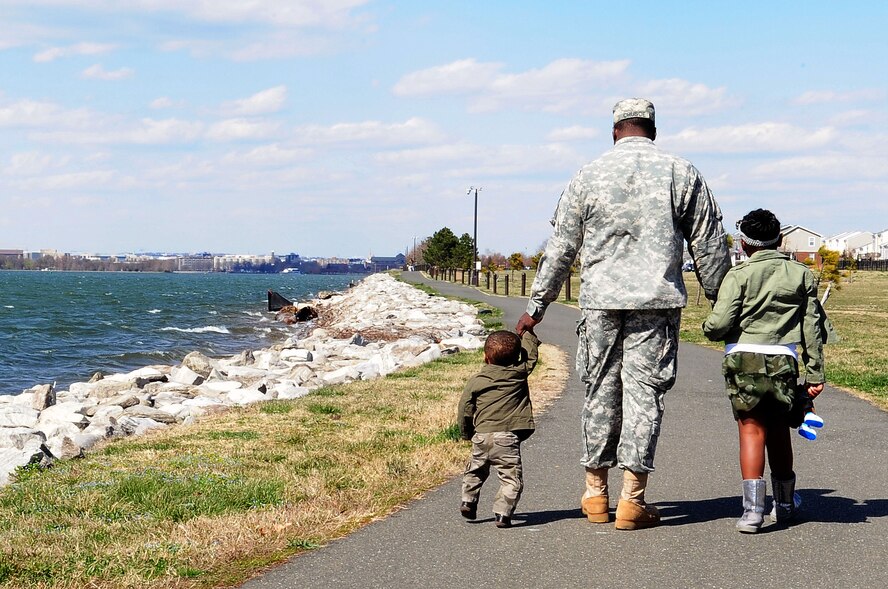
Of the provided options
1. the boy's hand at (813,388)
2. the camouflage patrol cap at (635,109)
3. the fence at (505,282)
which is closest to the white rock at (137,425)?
the camouflage patrol cap at (635,109)

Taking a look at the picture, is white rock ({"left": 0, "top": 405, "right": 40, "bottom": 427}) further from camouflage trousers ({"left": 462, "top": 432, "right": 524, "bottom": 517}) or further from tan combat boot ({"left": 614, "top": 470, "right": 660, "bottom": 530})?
tan combat boot ({"left": 614, "top": 470, "right": 660, "bottom": 530})

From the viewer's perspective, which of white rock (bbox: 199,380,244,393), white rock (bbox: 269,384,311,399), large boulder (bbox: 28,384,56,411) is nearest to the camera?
white rock (bbox: 269,384,311,399)

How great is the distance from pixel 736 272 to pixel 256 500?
3081 millimetres

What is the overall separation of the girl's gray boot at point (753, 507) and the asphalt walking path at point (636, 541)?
5 cm

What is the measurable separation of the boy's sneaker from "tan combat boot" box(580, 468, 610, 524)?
0.60 meters

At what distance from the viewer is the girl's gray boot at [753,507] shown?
5.03m

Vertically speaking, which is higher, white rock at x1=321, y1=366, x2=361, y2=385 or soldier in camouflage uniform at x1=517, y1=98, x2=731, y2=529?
soldier in camouflage uniform at x1=517, y1=98, x2=731, y2=529

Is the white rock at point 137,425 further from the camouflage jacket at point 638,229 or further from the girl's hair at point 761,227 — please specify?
the girl's hair at point 761,227

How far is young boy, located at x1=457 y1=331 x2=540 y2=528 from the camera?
5246mm


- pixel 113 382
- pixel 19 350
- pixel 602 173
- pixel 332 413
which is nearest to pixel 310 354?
pixel 113 382

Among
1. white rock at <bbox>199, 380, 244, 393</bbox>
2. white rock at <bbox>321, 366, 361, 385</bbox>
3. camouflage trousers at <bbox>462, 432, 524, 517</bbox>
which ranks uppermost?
camouflage trousers at <bbox>462, 432, 524, 517</bbox>

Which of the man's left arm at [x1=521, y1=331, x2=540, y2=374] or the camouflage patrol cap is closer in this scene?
the camouflage patrol cap

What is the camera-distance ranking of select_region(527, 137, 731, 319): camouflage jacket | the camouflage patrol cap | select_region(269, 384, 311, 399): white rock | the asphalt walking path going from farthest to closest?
select_region(269, 384, 311, 399): white rock
the camouflage patrol cap
select_region(527, 137, 731, 319): camouflage jacket
the asphalt walking path

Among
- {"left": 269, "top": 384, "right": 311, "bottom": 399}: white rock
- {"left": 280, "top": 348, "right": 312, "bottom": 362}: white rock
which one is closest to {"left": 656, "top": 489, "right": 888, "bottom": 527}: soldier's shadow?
{"left": 269, "top": 384, "right": 311, "bottom": 399}: white rock
